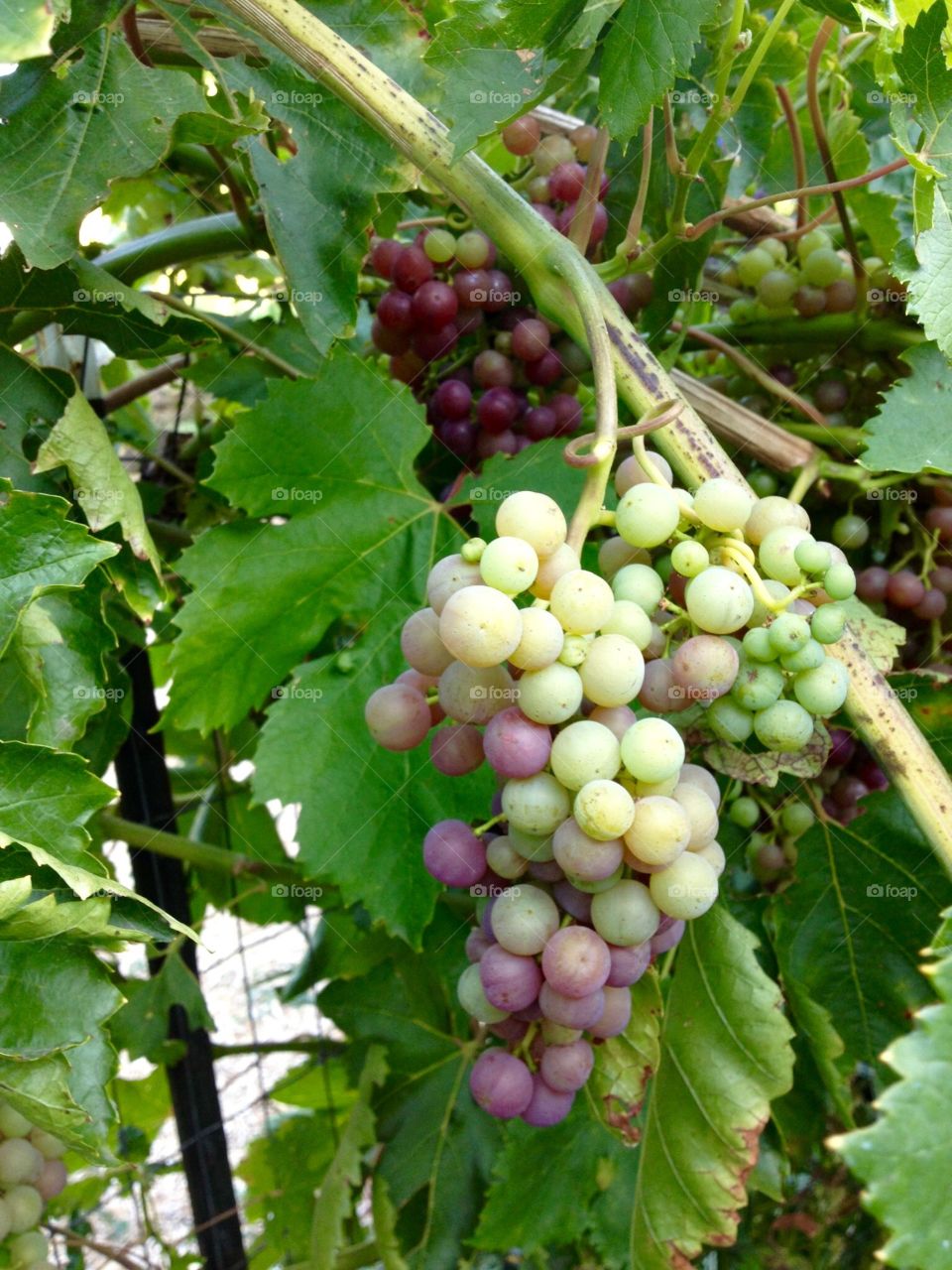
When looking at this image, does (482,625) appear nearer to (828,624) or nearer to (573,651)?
(573,651)

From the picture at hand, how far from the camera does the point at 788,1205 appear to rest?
7.42 feet

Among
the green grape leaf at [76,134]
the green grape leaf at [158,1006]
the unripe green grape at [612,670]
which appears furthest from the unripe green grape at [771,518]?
the green grape leaf at [158,1006]

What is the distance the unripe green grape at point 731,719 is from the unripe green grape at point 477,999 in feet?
0.68

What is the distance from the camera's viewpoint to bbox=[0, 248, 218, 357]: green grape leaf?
A: 820 millimetres

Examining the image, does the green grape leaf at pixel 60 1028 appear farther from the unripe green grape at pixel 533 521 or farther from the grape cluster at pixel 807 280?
the grape cluster at pixel 807 280

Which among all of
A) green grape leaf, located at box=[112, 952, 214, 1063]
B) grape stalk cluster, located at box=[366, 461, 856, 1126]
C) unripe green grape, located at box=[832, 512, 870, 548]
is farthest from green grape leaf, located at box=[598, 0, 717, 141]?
green grape leaf, located at box=[112, 952, 214, 1063]

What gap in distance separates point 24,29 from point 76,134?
24 centimetres

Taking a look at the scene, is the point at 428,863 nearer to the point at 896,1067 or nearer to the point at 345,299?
the point at 896,1067

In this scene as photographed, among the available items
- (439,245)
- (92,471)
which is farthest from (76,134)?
(439,245)

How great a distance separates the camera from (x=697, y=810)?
0.64 metres

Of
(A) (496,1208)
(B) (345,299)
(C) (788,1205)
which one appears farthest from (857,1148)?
(C) (788,1205)

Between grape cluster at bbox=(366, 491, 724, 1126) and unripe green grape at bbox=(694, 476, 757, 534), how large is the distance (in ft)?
0.21

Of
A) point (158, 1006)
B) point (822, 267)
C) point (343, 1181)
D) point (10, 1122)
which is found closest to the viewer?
point (10, 1122)

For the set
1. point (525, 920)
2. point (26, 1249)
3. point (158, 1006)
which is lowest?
point (158, 1006)
